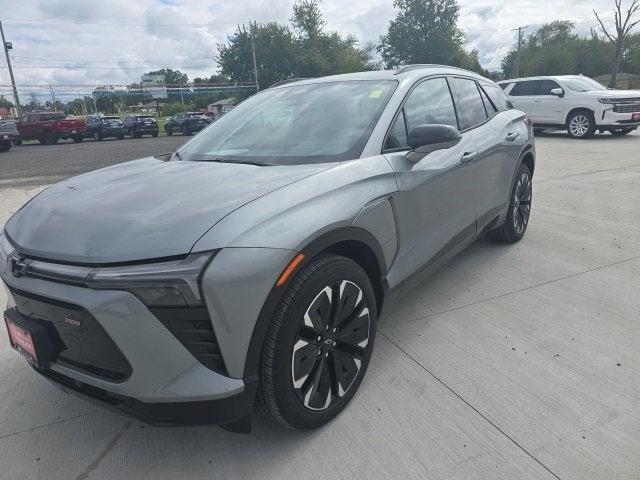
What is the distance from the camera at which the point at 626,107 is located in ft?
42.2

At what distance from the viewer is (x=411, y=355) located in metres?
2.85

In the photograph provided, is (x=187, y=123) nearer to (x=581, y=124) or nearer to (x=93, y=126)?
(x=93, y=126)

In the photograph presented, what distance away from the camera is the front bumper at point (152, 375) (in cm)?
168

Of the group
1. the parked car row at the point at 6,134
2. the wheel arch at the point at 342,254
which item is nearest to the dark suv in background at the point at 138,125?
the parked car row at the point at 6,134

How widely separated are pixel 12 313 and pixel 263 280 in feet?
3.77

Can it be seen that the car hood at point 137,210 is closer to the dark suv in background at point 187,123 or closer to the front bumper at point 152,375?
the front bumper at point 152,375

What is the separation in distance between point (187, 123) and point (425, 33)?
55.1 meters

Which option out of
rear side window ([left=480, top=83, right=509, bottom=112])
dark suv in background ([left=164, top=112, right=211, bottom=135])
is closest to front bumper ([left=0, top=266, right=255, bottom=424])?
rear side window ([left=480, top=83, right=509, bottom=112])

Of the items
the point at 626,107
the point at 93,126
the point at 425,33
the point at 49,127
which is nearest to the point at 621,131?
the point at 626,107

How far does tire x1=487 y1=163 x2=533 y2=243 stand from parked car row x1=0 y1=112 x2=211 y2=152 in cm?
2074

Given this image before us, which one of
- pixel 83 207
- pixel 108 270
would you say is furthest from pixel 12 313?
pixel 108 270

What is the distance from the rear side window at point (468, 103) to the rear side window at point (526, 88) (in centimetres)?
1199

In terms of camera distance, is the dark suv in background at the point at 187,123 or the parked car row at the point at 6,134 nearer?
the parked car row at the point at 6,134

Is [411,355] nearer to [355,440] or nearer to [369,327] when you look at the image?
[369,327]
